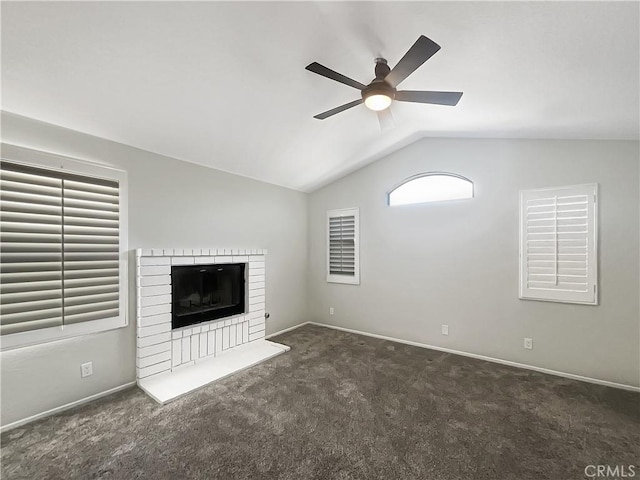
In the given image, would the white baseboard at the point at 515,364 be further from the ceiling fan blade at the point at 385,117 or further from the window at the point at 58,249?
the window at the point at 58,249

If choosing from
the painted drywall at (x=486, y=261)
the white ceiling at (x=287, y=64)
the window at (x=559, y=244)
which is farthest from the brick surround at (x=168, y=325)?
the window at (x=559, y=244)

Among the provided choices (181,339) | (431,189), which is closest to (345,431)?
(181,339)

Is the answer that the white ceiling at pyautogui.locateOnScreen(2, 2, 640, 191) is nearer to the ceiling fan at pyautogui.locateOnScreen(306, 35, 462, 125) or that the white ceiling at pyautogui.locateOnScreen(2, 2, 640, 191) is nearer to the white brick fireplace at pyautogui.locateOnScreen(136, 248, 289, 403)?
the ceiling fan at pyautogui.locateOnScreen(306, 35, 462, 125)

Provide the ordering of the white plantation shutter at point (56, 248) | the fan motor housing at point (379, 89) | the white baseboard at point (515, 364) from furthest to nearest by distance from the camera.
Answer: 1. the white baseboard at point (515, 364)
2. the white plantation shutter at point (56, 248)
3. the fan motor housing at point (379, 89)

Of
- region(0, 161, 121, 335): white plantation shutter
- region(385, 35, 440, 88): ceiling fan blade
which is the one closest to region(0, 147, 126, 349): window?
region(0, 161, 121, 335): white plantation shutter

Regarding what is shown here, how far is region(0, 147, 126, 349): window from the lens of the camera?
2.16 m

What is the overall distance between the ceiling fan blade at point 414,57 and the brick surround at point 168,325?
2792 mm

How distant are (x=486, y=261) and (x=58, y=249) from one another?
15.1 feet

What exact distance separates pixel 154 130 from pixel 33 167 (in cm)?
100

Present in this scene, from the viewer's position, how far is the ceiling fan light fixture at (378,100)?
2076 mm

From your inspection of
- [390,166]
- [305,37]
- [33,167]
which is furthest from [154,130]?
[390,166]

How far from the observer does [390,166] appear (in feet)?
14.3

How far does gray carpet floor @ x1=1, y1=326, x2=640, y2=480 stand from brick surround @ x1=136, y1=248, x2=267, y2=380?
39 cm

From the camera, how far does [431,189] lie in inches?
159
